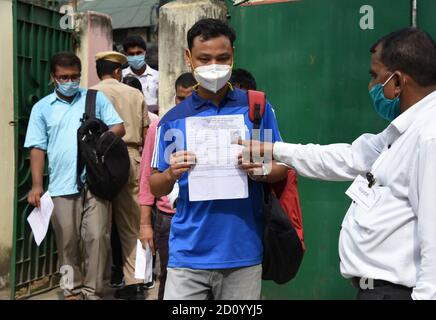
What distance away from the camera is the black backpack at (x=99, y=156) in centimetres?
484

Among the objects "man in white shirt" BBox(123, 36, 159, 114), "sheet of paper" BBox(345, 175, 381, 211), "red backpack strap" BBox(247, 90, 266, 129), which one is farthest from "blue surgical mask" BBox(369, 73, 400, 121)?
"man in white shirt" BBox(123, 36, 159, 114)

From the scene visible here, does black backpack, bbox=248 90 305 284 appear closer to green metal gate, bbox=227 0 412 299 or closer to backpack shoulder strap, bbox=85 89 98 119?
green metal gate, bbox=227 0 412 299

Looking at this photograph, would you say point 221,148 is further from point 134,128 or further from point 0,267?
point 0,267

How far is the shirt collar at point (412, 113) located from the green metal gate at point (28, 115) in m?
3.87

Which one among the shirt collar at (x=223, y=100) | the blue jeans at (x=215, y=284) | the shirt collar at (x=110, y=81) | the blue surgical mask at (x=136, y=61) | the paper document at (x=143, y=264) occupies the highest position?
the blue surgical mask at (x=136, y=61)

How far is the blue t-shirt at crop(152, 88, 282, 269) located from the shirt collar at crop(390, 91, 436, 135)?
0.74m

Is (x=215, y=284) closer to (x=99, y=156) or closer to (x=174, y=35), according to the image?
(x=99, y=156)

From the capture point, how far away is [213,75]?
2.75 meters

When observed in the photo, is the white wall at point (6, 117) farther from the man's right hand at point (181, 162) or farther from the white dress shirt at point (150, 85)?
the man's right hand at point (181, 162)

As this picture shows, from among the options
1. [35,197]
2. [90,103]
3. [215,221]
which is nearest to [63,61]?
[90,103]

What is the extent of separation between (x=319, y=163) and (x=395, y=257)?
2.10 ft

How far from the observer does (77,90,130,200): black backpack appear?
15.9 ft

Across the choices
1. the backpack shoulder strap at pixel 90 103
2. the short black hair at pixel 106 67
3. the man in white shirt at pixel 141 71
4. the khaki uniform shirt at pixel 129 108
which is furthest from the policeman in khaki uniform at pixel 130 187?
the man in white shirt at pixel 141 71
